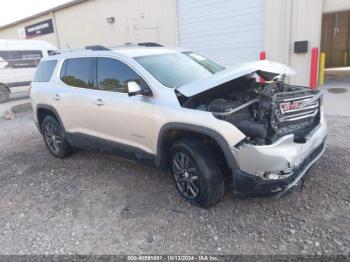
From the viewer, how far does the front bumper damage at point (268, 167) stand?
2723 mm

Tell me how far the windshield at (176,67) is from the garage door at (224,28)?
240 inches

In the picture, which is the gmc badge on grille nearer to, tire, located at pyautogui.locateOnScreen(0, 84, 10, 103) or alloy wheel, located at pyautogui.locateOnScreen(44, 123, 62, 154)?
alloy wheel, located at pyautogui.locateOnScreen(44, 123, 62, 154)

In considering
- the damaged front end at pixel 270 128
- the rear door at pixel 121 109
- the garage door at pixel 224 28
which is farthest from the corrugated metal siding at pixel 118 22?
the damaged front end at pixel 270 128

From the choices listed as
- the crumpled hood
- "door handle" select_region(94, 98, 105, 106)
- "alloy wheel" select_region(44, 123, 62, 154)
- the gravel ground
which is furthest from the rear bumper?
"alloy wheel" select_region(44, 123, 62, 154)

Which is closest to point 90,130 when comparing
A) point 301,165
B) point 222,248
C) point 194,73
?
point 194,73

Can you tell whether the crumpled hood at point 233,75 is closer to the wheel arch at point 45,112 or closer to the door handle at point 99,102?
the door handle at point 99,102

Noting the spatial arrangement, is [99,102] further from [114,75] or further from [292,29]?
[292,29]

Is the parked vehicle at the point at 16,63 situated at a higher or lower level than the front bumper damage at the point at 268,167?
higher

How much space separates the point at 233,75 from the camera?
3.07m

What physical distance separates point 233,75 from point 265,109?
476 millimetres

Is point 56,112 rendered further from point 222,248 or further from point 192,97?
point 222,248

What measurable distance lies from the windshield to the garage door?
240 inches

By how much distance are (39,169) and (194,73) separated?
9.68 feet

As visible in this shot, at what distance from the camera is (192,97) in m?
3.24
